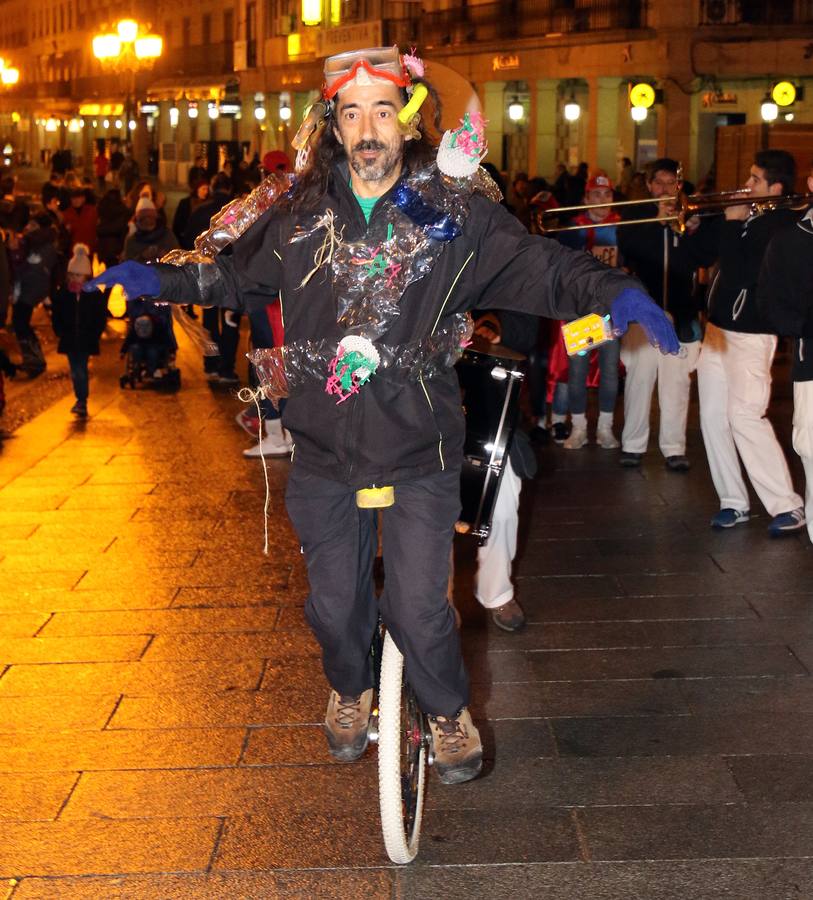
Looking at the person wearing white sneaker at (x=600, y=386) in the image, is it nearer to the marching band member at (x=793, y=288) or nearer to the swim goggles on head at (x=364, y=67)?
the marching band member at (x=793, y=288)

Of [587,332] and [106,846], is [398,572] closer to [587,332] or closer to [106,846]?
[587,332]

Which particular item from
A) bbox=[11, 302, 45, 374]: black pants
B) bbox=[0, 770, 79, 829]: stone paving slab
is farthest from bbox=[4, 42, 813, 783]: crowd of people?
bbox=[11, 302, 45, 374]: black pants

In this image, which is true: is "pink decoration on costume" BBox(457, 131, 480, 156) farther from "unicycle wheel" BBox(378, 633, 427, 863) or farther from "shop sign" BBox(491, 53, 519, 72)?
"shop sign" BBox(491, 53, 519, 72)

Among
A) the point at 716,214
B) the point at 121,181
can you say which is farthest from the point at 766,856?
the point at 121,181

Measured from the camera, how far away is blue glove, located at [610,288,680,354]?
385 centimetres

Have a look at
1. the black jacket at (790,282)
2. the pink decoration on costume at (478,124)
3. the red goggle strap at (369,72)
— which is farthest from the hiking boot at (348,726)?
the black jacket at (790,282)

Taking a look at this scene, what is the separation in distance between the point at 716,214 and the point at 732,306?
0.73 metres

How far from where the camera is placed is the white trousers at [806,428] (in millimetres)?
7520

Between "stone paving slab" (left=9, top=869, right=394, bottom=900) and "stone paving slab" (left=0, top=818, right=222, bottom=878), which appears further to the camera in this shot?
"stone paving slab" (left=0, top=818, right=222, bottom=878)

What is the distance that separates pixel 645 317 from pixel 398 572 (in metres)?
1.03

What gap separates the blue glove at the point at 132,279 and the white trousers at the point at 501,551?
241cm

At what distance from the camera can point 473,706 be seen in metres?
5.54

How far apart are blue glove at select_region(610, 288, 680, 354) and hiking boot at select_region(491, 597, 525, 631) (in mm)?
2722

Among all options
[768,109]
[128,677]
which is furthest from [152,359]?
[768,109]
